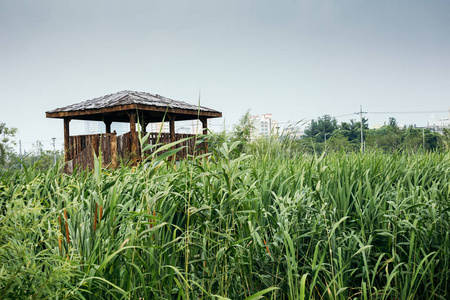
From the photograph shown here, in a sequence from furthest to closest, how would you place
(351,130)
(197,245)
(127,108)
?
(351,130), (127,108), (197,245)

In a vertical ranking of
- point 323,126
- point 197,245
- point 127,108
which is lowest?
point 197,245

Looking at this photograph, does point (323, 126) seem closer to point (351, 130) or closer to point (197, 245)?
point (351, 130)

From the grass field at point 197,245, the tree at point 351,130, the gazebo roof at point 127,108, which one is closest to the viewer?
the grass field at point 197,245

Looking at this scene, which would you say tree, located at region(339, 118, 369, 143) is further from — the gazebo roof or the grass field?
the grass field

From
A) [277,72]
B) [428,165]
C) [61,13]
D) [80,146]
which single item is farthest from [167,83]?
[428,165]

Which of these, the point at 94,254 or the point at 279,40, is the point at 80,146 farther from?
the point at 279,40

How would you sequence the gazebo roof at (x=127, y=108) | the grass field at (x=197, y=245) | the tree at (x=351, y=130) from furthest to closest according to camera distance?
the tree at (x=351, y=130) → the gazebo roof at (x=127, y=108) → the grass field at (x=197, y=245)

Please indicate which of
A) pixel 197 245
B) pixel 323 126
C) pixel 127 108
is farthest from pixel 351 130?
pixel 197 245

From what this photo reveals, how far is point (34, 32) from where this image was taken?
42.6 meters

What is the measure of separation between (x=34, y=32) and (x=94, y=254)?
5295cm

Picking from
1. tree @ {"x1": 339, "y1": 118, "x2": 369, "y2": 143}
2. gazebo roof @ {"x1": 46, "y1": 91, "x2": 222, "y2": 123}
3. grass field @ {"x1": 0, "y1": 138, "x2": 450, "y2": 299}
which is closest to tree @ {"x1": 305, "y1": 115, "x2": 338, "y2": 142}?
tree @ {"x1": 339, "y1": 118, "x2": 369, "y2": 143}

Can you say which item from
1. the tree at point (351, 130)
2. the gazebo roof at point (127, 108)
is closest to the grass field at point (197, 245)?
the gazebo roof at point (127, 108)

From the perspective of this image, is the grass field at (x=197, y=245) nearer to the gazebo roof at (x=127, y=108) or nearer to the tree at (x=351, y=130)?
the gazebo roof at (x=127, y=108)

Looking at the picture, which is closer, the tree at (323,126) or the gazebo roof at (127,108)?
the gazebo roof at (127,108)
